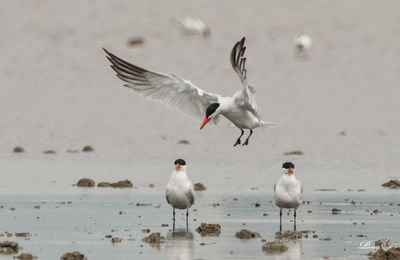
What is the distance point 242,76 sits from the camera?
19.8m

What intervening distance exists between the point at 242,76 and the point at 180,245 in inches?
178

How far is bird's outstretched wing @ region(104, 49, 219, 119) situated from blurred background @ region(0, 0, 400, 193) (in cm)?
204

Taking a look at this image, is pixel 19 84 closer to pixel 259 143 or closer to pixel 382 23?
pixel 259 143

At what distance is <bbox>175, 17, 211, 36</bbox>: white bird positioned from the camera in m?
53.4

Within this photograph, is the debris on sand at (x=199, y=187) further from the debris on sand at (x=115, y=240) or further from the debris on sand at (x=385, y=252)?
the debris on sand at (x=385, y=252)

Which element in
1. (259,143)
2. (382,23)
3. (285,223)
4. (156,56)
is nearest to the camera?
(285,223)

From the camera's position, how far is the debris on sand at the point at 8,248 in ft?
49.5

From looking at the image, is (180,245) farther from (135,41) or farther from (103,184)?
(135,41)

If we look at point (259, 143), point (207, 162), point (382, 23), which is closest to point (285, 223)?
point (207, 162)

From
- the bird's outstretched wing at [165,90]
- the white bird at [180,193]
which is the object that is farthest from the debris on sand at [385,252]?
the bird's outstretched wing at [165,90]

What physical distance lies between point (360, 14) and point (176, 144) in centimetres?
2833

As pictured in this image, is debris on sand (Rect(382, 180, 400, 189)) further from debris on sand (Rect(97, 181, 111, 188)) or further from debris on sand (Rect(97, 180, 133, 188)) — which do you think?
debris on sand (Rect(97, 181, 111, 188))

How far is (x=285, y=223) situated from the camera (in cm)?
1881

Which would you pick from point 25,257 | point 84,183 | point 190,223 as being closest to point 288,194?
point 190,223
